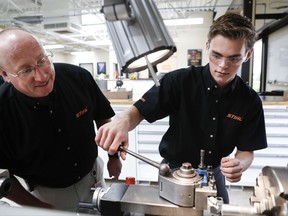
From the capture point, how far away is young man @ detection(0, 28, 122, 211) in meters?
0.89

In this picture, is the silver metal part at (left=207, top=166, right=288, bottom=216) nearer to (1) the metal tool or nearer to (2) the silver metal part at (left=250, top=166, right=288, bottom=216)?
(2) the silver metal part at (left=250, top=166, right=288, bottom=216)

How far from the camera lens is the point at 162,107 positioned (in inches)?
43.4

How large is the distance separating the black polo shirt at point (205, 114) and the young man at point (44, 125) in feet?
1.08

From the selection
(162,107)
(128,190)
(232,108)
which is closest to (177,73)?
(162,107)

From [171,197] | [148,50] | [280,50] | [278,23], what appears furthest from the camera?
[280,50]

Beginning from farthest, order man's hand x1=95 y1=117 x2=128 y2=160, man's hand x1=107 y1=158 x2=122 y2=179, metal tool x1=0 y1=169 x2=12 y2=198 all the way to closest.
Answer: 1. man's hand x1=107 y1=158 x2=122 y2=179
2. man's hand x1=95 y1=117 x2=128 y2=160
3. metal tool x1=0 y1=169 x2=12 y2=198

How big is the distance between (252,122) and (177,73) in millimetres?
421

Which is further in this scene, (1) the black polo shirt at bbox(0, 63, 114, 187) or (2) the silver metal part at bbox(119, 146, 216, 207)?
(1) the black polo shirt at bbox(0, 63, 114, 187)

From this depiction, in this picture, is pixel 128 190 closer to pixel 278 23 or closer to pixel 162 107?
pixel 162 107

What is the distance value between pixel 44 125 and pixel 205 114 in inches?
29.0

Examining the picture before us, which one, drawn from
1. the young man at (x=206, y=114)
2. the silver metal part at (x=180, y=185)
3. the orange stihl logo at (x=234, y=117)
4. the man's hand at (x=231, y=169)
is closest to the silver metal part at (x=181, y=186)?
the silver metal part at (x=180, y=185)

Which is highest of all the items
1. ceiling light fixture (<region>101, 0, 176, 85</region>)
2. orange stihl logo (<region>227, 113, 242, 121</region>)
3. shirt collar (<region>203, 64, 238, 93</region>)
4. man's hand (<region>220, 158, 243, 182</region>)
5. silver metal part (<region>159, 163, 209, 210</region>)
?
ceiling light fixture (<region>101, 0, 176, 85</region>)

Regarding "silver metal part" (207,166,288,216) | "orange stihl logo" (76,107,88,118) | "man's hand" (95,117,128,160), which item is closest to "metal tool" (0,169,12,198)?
"man's hand" (95,117,128,160)

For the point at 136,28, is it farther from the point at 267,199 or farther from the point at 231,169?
the point at 231,169
